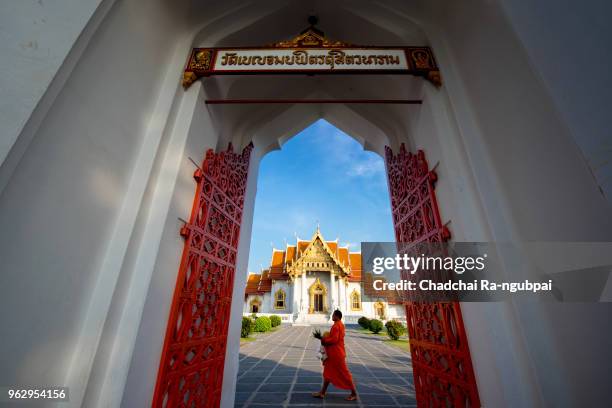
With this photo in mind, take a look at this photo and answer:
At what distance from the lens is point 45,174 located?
1274 millimetres

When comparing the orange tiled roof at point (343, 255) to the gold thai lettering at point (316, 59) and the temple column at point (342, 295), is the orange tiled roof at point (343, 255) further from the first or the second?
the gold thai lettering at point (316, 59)

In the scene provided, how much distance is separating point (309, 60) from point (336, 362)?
4295mm

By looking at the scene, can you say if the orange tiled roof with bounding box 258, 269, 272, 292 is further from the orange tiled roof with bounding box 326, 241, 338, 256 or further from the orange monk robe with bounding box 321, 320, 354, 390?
the orange monk robe with bounding box 321, 320, 354, 390

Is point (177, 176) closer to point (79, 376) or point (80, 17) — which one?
point (80, 17)

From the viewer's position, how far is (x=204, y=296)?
7.68ft

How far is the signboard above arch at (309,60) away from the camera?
240cm

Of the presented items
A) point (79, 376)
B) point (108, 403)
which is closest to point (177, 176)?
point (79, 376)

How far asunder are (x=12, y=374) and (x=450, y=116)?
315 cm

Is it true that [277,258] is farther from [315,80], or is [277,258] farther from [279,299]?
[315,80]

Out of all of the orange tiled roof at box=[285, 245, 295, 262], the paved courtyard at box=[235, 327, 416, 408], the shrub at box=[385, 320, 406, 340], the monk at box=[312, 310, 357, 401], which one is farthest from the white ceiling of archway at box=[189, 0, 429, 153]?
the orange tiled roof at box=[285, 245, 295, 262]

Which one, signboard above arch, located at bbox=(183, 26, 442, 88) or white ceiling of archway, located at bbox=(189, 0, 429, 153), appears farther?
white ceiling of archway, located at bbox=(189, 0, 429, 153)

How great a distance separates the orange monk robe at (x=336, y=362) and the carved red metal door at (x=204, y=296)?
209cm

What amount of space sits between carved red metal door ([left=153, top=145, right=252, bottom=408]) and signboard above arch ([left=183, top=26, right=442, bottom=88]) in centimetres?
90

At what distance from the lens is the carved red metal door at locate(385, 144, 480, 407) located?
5.79 ft
